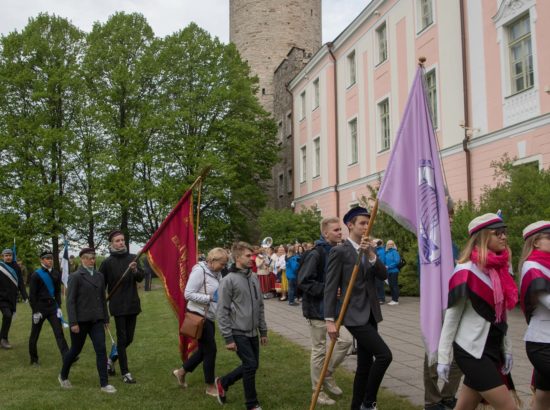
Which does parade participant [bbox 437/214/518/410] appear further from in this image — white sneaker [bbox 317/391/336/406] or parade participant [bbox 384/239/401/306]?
parade participant [bbox 384/239/401/306]

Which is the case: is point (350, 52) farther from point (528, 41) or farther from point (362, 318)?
point (362, 318)

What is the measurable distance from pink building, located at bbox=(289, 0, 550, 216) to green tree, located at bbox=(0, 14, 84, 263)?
1365cm

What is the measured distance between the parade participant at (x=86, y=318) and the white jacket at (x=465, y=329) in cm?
469

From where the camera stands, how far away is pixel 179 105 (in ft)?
110

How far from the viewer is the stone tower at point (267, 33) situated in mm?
42625

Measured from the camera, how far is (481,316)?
13.7ft

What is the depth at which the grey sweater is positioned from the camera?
6289 millimetres

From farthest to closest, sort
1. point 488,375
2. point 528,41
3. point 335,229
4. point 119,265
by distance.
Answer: point 528,41
point 119,265
point 335,229
point 488,375

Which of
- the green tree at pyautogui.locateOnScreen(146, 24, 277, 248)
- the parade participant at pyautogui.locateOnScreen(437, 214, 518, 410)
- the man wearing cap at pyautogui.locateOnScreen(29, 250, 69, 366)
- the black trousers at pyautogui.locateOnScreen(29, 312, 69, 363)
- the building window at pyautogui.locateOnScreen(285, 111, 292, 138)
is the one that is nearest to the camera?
the parade participant at pyautogui.locateOnScreen(437, 214, 518, 410)

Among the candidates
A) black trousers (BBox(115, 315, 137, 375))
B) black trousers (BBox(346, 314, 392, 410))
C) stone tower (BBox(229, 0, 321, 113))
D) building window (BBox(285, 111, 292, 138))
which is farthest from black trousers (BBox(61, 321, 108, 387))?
stone tower (BBox(229, 0, 321, 113))

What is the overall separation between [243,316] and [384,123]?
2085 centimetres

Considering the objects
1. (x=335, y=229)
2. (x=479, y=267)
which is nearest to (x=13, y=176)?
(x=335, y=229)

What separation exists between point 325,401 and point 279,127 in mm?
36010

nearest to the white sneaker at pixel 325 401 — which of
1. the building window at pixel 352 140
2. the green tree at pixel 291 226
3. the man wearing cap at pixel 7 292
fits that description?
the man wearing cap at pixel 7 292
